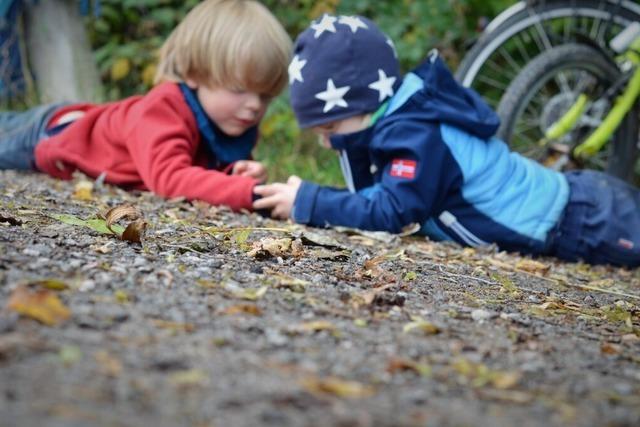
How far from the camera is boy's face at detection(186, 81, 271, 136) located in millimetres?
3035

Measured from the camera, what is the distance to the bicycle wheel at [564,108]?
327 centimetres

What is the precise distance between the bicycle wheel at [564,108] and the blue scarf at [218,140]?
1060 mm

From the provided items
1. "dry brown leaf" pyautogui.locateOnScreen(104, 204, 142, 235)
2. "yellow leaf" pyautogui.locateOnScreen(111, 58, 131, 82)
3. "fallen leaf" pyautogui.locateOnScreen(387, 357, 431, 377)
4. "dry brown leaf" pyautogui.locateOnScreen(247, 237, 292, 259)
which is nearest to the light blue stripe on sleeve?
"dry brown leaf" pyautogui.locateOnScreen(247, 237, 292, 259)

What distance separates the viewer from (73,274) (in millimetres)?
1294

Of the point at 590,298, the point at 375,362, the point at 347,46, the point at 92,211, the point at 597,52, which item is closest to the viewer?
the point at 375,362

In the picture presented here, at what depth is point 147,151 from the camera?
111 inches

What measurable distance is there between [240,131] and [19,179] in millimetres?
862

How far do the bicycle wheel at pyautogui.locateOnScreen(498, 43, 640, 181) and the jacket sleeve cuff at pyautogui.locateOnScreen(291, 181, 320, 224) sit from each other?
1076mm

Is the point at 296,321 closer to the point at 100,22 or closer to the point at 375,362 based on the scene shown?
the point at 375,362

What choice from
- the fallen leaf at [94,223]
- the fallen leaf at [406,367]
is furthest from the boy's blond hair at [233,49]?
the fallen leaf at [406,367]

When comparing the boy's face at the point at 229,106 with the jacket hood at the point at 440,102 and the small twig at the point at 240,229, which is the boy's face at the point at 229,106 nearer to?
the jacket hood at the point at 440,102

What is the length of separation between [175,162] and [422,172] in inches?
35.1

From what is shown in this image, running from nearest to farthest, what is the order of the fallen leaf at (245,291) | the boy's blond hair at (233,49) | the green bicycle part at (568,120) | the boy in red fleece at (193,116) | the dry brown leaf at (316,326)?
the dry brown leaf at (316,326), the fallen leaf at (245,291), the boy in red fleece at (193,116), the boy's blond hair at (233,49), the green bicycle part at (568,120)

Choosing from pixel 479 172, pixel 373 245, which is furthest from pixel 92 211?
Answer: pixel 479 172
